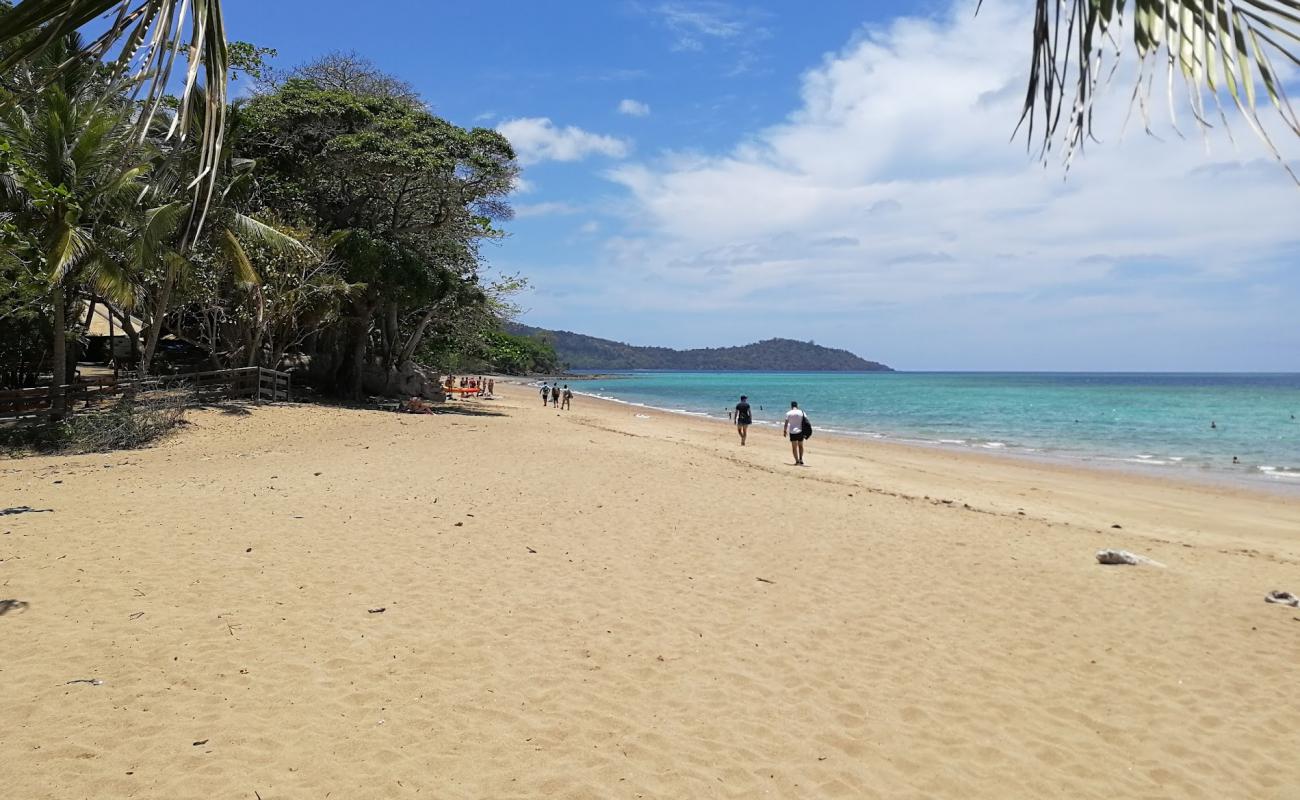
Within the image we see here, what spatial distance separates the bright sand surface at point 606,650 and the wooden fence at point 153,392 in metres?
5.70

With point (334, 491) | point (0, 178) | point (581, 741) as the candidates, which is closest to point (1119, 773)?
point (581, 741)

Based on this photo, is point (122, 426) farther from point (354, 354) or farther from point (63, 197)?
point (354, 354)

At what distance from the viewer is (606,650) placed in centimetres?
513

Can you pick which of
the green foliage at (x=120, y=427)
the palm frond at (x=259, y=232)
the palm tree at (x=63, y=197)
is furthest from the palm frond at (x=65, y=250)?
the palm frond at (x=259, y=232)

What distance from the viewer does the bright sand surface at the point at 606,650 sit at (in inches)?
145

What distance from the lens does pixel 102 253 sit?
44.8 ft

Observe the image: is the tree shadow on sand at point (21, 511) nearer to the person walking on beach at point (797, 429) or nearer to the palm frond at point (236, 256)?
the palm frond at point (236, 256)

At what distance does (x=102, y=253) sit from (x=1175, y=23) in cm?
1667

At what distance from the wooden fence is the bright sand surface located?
224 inches

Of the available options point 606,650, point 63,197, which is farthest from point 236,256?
point 606,650

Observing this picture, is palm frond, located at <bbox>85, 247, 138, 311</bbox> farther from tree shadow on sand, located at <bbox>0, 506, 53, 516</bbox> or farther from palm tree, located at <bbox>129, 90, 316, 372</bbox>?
tree shadow on sand, located at <bbox>0, 506, 53, 516</bbox>

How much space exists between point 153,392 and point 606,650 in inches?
615

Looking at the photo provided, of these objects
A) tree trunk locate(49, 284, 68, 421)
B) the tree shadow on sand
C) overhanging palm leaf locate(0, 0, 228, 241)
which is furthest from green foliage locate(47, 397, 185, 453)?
overhanging palm leaf locate(0, 0, 228, 241)

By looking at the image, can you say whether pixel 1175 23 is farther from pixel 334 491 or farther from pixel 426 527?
pixel 334 491
